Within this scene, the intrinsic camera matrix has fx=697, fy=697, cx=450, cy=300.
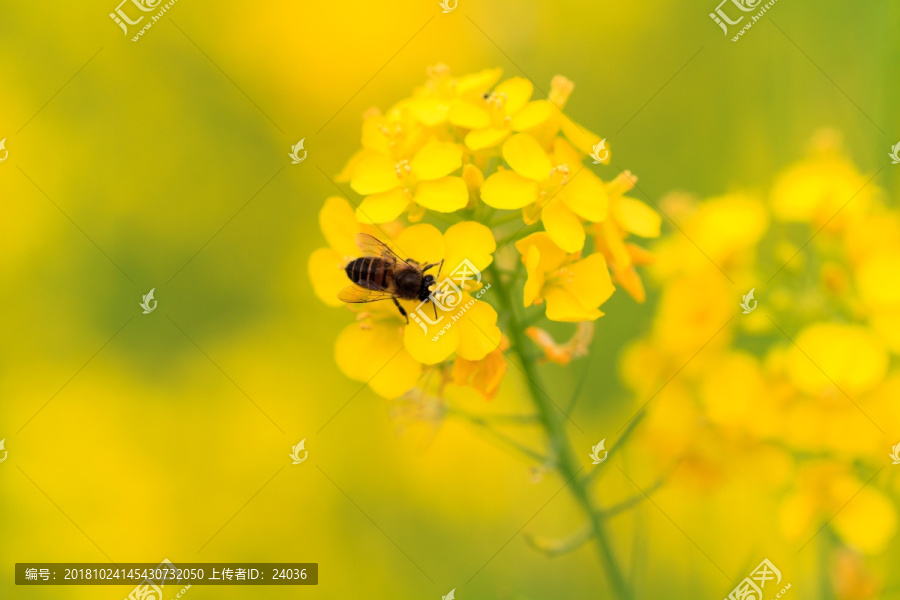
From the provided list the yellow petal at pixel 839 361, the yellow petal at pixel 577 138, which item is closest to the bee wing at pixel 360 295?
the yellow petal at pixel 577 138

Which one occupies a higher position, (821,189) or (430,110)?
(430,110)

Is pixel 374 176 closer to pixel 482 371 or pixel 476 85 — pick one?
pixel 476 85

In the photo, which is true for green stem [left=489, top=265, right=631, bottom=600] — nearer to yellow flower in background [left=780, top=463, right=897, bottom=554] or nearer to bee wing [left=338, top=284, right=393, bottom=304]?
bee wing [left=338, top=284, right=393, bottom=304]

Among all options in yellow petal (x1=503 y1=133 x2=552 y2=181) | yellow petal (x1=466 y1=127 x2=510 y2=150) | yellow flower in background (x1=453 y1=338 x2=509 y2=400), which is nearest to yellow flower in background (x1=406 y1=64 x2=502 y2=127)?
yellow petal (x1=466 y1=127 x2=510 y2=150)

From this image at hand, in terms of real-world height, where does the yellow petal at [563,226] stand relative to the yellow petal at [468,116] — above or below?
below

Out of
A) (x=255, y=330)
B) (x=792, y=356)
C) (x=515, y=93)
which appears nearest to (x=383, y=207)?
(x=515, y=93)

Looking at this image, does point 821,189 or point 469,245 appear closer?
point 469,245

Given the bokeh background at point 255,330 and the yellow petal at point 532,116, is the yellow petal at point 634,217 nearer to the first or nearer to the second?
the yellow petal at point 532,116
